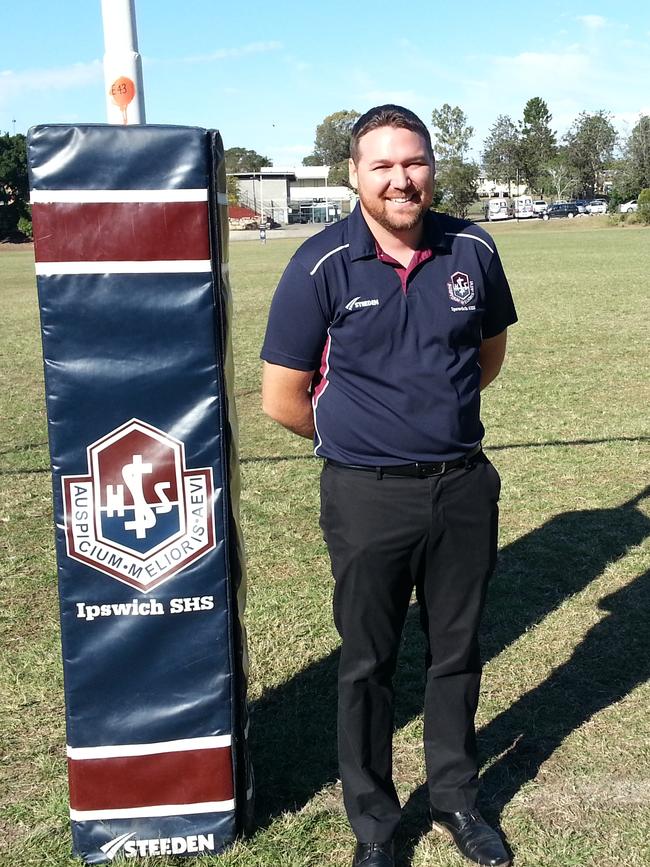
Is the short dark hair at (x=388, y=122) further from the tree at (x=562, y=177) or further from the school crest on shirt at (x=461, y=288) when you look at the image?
A: the tree at (x=562, y=177)

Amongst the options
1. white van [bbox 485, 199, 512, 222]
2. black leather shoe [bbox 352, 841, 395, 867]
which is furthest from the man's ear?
white van [bbox 485, 199, 512, 222]

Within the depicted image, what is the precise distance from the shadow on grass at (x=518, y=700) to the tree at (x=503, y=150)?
9320 centimetres

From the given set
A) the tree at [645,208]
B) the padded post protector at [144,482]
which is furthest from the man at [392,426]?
the tree at [645,208]

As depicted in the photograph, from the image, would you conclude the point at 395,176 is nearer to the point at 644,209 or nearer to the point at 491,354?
the point at 491,354

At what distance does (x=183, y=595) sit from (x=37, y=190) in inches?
47.5

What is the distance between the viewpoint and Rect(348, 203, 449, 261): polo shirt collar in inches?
105

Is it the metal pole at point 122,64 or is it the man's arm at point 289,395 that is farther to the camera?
the metal pole at point 122,64

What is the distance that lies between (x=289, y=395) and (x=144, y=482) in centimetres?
50

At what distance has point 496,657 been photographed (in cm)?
430

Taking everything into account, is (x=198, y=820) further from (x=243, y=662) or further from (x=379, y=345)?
(x=379, y=345)

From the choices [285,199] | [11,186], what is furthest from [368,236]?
[285,199]

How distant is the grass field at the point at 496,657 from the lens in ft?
10.3

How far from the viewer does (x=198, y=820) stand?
296 cm

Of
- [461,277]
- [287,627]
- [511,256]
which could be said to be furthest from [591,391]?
[511,256]
